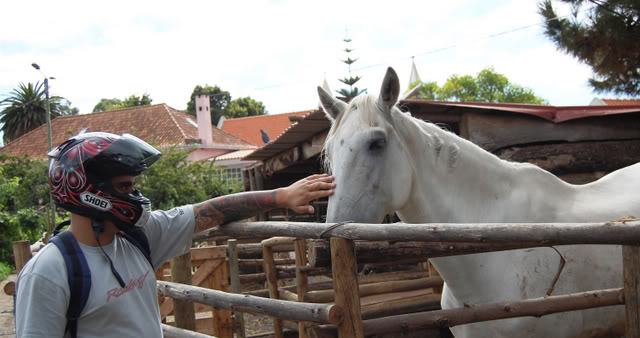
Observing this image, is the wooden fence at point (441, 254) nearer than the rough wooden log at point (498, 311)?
Yes

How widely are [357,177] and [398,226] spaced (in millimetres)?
685

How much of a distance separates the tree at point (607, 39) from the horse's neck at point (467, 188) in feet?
21.1

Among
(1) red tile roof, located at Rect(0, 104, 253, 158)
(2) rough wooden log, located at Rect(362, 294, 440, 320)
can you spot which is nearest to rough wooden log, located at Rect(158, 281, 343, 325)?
(2) rough wooden log, located at Rect(362, 294, 440, 320)

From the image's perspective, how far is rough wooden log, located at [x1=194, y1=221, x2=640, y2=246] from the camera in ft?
5.59

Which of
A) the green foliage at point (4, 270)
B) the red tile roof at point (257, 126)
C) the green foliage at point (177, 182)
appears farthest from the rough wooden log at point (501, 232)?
the red tile roof at point (257, 126)

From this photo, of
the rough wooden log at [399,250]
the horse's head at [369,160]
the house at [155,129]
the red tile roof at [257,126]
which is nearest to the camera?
the rough wooden log at [399,250]

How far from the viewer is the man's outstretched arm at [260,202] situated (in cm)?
208

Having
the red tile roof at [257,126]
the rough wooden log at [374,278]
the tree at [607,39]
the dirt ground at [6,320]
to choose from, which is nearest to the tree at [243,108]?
the red tile roof at [257,126]

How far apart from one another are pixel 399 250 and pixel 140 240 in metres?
1.28

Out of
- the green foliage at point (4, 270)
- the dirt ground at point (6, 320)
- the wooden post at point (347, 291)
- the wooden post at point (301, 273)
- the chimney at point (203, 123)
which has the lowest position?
the dirt ground at point (6, 320)

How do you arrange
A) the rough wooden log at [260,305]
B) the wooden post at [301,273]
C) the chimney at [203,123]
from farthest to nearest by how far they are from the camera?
the chimney at [203,123]
the wooden post at [301,273]
the rough wooden log at [260,305]

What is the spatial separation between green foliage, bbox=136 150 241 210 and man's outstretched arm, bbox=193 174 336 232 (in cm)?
1434

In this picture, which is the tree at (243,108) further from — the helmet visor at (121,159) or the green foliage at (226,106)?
the helmet visor at (121,159)

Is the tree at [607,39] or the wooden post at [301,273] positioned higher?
the tree at [607,39]
